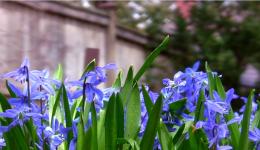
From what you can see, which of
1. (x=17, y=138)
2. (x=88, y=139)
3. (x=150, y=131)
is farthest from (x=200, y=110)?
(x=17, y=138)

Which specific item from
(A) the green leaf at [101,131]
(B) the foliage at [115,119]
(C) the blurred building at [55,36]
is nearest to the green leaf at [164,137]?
(B) the foliage at [115,119]

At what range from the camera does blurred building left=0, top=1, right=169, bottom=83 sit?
4547mm

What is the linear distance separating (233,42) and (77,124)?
651 centimetres

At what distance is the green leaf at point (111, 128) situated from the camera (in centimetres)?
104

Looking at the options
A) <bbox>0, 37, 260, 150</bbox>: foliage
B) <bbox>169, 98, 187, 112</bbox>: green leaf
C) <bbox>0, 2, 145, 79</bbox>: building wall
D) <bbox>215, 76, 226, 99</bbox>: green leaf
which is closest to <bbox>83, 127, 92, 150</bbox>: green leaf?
<bbox>0, 37, 260, 150</bbox>: foliage

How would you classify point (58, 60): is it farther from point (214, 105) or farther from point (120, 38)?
point (214, 105)

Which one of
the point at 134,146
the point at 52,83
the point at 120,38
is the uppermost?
the point at 120,38

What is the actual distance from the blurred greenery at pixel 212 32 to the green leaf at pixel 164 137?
607cm

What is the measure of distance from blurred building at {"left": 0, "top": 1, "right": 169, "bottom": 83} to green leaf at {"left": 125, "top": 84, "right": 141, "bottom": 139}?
2.88 m

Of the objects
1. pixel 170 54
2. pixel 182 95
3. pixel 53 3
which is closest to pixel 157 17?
pixel 170 54

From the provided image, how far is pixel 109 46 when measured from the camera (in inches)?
218

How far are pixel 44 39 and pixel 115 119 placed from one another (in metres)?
3.88

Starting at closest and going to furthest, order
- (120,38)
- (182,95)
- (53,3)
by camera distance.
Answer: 1. (182,95)
2. (53,3)
3. (120,38)

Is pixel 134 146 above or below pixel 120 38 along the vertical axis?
below
